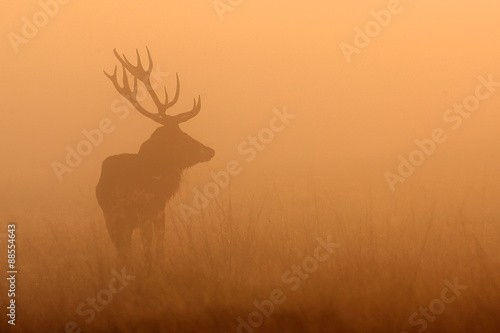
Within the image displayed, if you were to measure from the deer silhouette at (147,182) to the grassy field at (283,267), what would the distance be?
11 cm

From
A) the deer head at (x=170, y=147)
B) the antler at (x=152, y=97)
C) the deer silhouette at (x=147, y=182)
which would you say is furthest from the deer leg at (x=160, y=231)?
the antler at (x=152, y=97)

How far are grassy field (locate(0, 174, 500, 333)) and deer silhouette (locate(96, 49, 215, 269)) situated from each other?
11 cm

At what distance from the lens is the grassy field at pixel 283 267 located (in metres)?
4.06

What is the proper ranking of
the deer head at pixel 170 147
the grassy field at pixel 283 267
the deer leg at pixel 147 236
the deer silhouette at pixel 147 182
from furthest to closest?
the deer head at pixel 170 147 < the deer silhouette at pixel 147 182 < the deer leg at pixel 147 236 < the grassy field at pixel 283 267

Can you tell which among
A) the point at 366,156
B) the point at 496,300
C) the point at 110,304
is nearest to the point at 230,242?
the point at 110,304

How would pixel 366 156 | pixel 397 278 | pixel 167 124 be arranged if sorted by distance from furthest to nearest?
pixel 366 156, pixel 167 124, pixel 397 278

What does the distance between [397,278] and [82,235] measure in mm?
2383

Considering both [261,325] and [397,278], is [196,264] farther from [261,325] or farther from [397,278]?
[397,278]

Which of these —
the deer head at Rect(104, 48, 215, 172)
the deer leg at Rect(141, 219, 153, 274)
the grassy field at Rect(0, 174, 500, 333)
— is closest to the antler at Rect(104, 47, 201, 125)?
the deer head at Rect(104, 48, 215, 172)

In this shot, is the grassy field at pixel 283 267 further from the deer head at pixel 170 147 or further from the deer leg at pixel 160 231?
the deer head at pixel 170 147

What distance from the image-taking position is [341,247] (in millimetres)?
5051

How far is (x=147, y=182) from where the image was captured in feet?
19.2

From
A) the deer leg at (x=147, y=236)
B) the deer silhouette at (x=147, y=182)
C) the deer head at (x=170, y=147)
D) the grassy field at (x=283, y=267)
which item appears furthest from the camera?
the deer head at (x=170, y=147)

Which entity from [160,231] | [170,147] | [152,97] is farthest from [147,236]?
[152,97]
